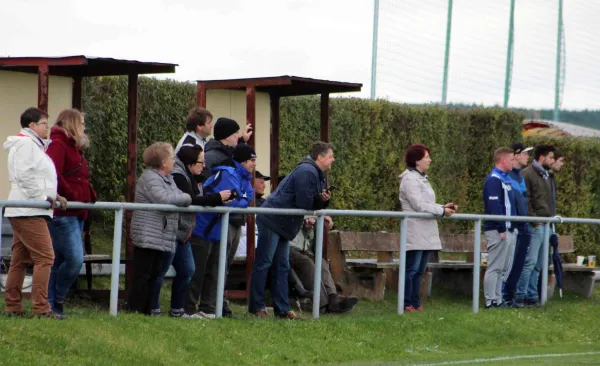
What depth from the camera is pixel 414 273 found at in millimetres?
13250

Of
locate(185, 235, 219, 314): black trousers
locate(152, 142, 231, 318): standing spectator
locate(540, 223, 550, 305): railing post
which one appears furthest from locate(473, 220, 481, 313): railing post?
locate(152, 142, 231, 318): standing spectator

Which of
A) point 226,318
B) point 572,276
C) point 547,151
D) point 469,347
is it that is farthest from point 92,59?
point 572,276

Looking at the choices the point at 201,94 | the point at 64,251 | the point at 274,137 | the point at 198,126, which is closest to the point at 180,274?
the point at 64,251

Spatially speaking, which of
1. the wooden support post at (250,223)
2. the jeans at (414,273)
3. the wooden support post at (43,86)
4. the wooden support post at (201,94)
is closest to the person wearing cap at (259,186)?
the wooden support post at (250,223)

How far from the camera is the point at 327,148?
12.1 metres

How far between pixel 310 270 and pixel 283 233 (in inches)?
53.0

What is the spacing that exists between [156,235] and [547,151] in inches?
261

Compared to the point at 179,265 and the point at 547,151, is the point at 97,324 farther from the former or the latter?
the point at 547,151

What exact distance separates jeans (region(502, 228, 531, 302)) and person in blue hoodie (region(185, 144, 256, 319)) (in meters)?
4.23

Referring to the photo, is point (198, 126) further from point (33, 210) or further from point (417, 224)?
point (417, 224)

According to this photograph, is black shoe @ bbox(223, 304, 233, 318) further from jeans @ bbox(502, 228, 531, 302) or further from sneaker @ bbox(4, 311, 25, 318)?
jeans @ bbox(502, 228, 531, 302)

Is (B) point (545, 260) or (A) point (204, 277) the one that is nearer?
(A) point (204, 277)

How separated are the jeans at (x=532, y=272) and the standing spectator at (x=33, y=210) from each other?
6746 mm

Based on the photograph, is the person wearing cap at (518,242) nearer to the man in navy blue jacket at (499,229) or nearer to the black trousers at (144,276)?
the man in navy blue jacket at (499,229)
